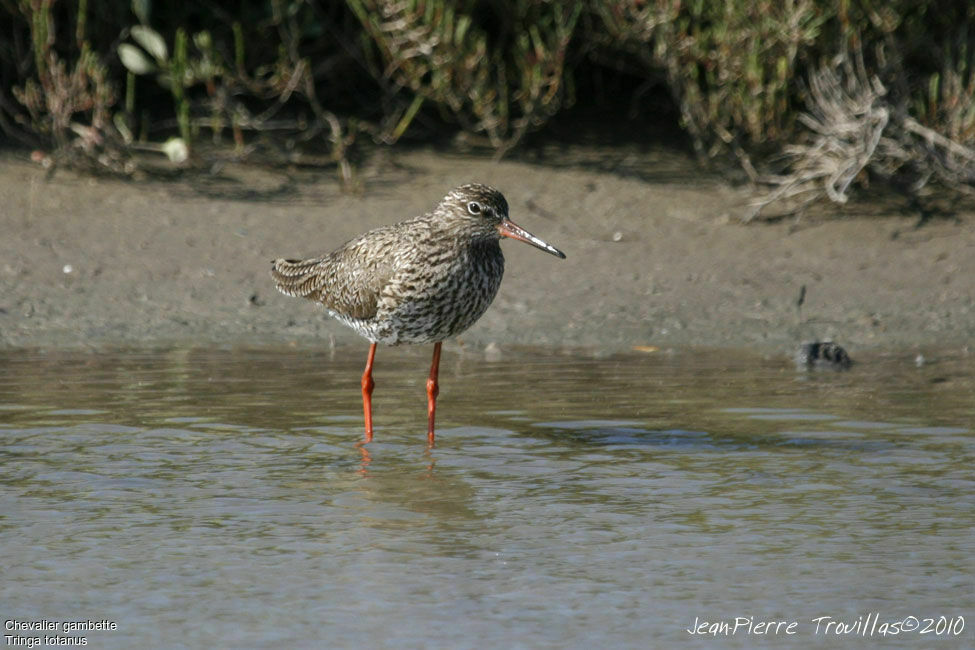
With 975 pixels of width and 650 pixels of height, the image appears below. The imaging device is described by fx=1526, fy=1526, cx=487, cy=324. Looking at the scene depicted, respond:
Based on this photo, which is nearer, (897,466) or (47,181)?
(897,466)

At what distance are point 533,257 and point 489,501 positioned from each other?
5222 mm

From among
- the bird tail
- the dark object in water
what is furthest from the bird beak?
the dark object in water

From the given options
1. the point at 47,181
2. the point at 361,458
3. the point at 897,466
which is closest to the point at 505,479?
the point at 361,458

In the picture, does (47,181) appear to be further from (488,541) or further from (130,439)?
(488,541)

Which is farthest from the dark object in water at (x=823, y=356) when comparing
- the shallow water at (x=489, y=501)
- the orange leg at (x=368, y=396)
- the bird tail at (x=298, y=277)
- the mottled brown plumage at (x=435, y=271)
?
the bird tail at (x=298, y=277)

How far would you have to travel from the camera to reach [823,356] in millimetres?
9188

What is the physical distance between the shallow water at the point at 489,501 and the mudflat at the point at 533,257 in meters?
0.71

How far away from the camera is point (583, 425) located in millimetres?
7730

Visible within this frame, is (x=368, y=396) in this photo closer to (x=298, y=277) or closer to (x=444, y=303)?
(x=444, y=303)

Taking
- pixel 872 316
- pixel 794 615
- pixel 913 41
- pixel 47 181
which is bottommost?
pixel 794 615

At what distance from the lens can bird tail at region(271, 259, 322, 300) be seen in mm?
8703

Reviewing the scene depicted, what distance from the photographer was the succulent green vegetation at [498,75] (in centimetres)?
1127

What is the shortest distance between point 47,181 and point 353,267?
431cm

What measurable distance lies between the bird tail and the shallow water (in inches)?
19.8
